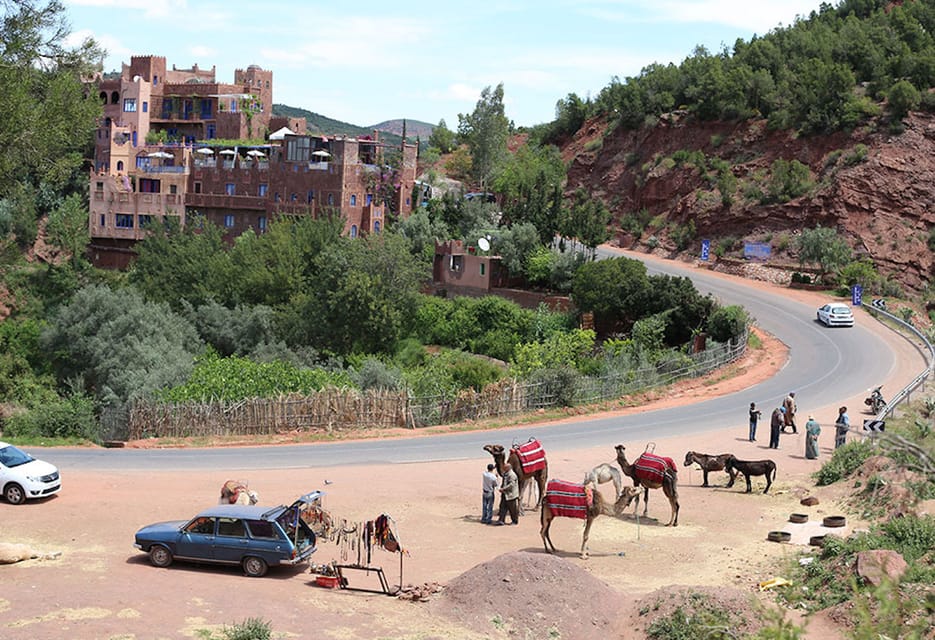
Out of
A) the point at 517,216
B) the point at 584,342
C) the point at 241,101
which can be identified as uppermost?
the point at 241,101

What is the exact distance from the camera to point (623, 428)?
32250 mm

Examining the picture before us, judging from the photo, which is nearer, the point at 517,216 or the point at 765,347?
the point at 765,347

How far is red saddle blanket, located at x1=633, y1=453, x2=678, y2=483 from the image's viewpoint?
20.8m

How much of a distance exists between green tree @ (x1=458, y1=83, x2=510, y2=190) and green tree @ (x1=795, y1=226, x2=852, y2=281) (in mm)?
30787

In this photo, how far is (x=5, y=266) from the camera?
64062 millimetres

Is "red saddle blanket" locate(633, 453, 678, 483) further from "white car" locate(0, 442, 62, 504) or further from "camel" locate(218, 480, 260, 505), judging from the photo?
"white car" locate(0, 442, 62, 504)

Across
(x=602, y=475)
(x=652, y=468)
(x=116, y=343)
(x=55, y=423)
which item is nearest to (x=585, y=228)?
(x=116, y=343)

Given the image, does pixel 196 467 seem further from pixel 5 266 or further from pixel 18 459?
pixel 5 266

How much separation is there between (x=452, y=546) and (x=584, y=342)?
2773cm

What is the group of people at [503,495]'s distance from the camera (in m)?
21.3

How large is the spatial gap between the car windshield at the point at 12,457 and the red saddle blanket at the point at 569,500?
10.8 meters

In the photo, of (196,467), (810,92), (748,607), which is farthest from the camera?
(810,92)

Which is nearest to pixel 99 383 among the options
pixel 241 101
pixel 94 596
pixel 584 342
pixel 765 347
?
pixel 584 342

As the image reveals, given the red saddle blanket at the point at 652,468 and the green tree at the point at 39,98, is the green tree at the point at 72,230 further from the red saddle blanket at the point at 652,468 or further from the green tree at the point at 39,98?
the red saddle blanket at the point at 652,468
